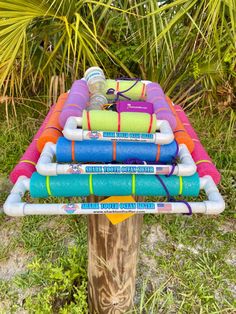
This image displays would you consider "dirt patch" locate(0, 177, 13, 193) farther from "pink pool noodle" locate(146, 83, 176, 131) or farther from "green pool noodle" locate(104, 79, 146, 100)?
"pink pool noodle" locate(146, 83, 176, 131)

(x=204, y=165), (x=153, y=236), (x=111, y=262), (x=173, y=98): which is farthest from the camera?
(x=173, y=98)

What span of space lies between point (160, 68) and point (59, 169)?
1.93m

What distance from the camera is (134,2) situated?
221cm

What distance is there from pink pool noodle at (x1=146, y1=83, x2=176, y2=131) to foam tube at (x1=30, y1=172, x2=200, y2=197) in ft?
0.82

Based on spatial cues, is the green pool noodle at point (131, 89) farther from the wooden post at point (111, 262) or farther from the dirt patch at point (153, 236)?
the dirt patch at point (153, 236)

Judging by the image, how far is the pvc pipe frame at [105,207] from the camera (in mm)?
898

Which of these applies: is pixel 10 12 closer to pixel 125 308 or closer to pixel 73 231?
pixel 73 231

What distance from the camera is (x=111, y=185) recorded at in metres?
0.94

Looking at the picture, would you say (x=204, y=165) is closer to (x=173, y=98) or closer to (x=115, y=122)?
(x=115, y=122)

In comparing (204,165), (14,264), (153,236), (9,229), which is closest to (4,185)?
(9,229)

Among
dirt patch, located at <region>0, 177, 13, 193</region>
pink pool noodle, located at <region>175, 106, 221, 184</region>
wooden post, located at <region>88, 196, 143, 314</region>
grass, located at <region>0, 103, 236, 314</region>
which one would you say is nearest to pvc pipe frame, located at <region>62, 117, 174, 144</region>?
pink pool noodle, located at <region>175, 106, 221, 184</region>

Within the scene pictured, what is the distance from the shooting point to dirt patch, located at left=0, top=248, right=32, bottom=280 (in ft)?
6.20

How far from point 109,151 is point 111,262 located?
2.14 feet

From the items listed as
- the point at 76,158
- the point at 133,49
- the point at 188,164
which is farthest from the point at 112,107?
the point at 133,49
